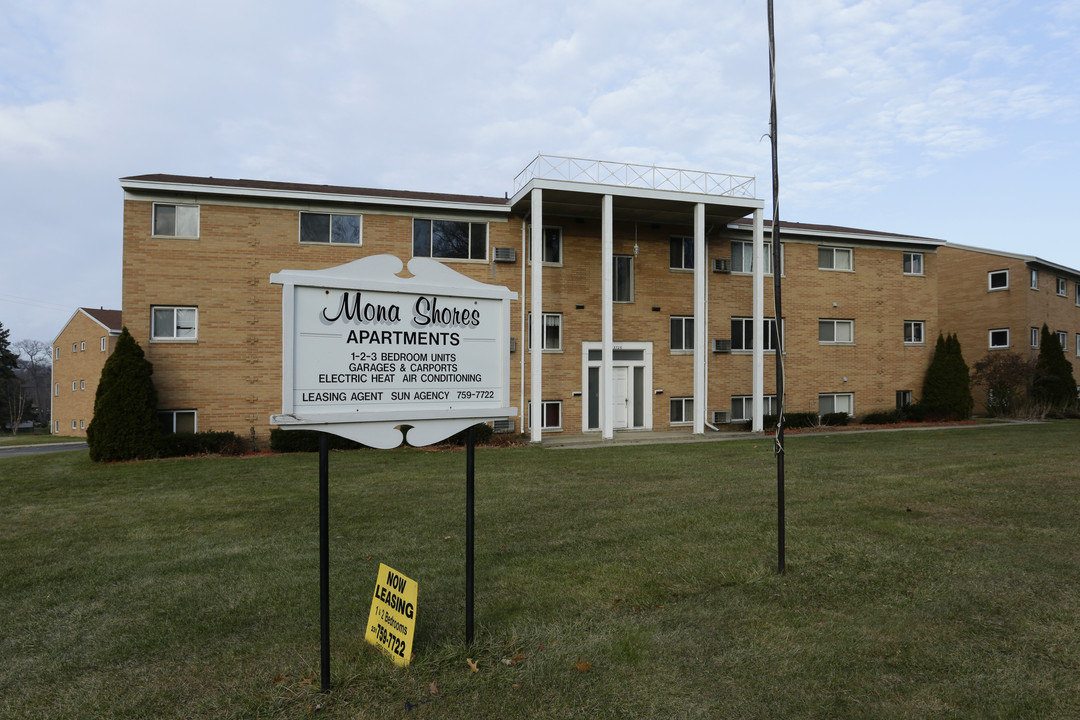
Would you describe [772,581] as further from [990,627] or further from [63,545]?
[63,545]

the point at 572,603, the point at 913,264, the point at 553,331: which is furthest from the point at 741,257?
the point at 572,603

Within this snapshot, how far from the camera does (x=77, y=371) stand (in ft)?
136

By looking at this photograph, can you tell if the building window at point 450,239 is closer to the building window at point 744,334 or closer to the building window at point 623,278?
the building window at point 623,278

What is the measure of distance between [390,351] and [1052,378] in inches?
1288

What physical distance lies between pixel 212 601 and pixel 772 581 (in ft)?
14.6

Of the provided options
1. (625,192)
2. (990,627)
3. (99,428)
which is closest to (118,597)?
(990,627)

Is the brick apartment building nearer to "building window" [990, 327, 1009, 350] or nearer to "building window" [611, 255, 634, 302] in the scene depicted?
"building window" [611, 255, 634, 302]

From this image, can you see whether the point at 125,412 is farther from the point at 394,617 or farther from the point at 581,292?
the point at 394,617

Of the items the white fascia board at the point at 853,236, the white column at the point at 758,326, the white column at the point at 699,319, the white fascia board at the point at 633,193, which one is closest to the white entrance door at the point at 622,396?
the white column at the point at 699,319

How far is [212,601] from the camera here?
5.13 m

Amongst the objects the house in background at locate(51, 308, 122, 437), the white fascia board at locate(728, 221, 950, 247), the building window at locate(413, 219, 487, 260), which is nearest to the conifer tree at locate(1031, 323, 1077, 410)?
the white fascia board at locate(728, 221, 950, 247)

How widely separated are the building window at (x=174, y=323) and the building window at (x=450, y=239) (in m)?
6.37

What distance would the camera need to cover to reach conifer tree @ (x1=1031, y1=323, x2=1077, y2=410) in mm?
28578

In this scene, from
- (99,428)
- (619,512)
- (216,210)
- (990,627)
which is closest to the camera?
(990,627)
